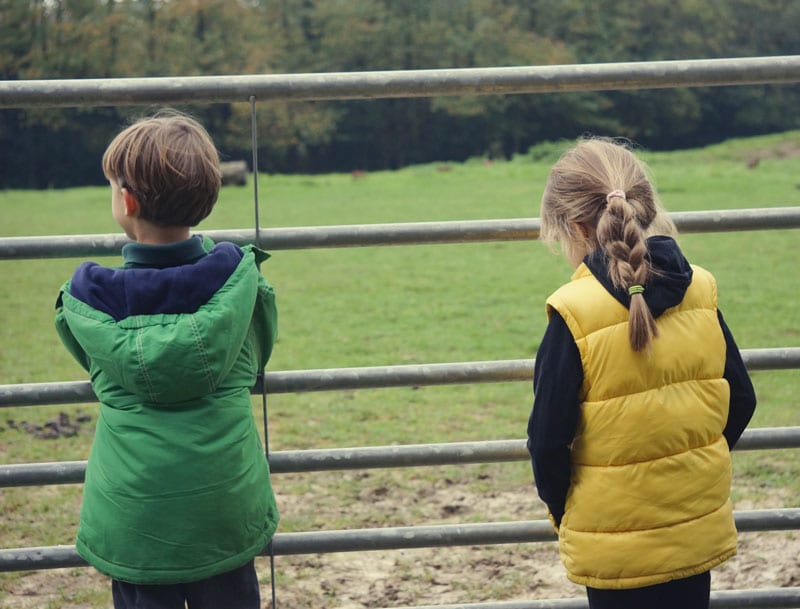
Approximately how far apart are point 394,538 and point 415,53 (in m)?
42.9

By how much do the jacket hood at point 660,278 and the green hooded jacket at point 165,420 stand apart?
0.66m

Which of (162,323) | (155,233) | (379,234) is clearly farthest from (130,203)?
(379,234)

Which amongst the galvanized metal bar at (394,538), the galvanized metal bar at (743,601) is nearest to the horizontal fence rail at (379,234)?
the galvanized metal bar at (394,538)

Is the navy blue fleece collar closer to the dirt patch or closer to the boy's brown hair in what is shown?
the boy's brown hair

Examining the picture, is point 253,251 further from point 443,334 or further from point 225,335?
point 443,334

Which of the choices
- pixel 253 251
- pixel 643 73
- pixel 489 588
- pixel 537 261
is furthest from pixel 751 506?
pixel 537 261

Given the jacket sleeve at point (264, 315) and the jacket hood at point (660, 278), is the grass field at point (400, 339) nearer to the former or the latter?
the jacket sleeve at point (264, 315)

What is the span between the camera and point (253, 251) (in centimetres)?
201

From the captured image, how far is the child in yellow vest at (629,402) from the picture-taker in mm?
1817

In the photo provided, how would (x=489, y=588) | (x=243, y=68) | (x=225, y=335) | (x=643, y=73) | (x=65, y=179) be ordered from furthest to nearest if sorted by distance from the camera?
(x=243, y=68)
(x=65, y=179)
(x=489, y=588)
(x=643, y=73)
(x=225, y=335)

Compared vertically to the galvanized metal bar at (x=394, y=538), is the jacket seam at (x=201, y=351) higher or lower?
higher

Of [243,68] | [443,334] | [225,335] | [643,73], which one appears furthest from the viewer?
[243,68]

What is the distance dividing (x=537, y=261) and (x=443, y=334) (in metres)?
4.58

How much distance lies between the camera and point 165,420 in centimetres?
182
